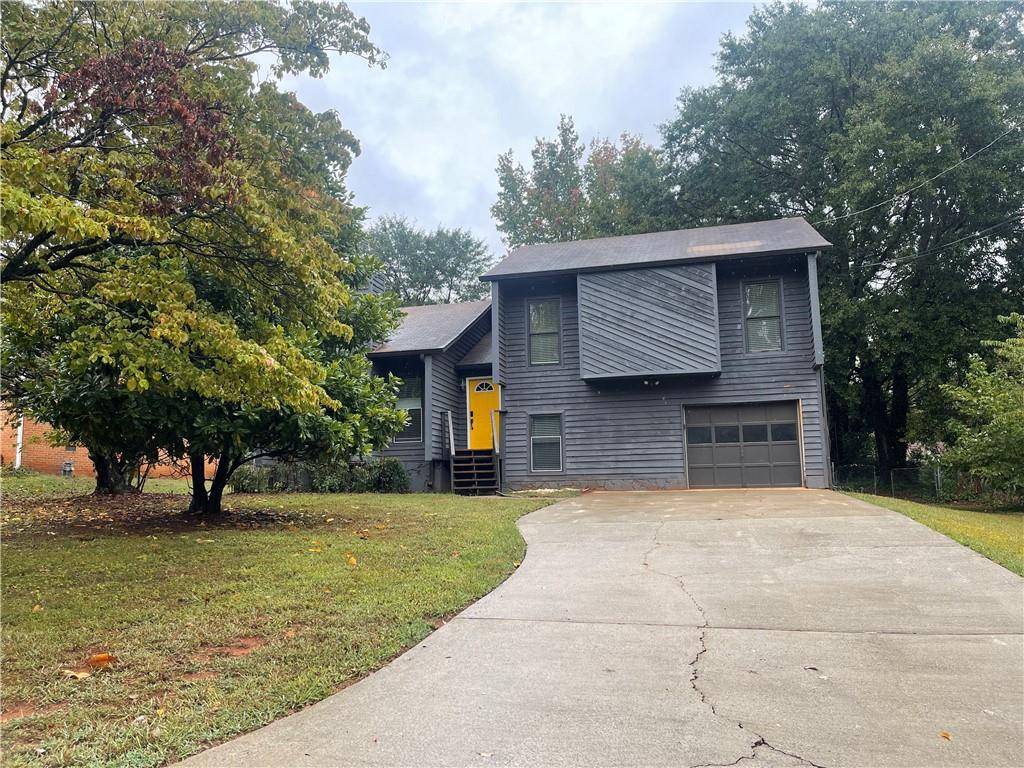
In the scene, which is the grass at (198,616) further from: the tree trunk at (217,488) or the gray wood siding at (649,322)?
the gray wood siding at (649,322)

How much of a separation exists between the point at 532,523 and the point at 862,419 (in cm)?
1885

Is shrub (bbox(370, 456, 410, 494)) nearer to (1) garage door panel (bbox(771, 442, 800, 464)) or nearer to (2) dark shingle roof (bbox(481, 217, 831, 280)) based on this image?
(2) dark shingle roof (bbox(481, 217, 831, 280))

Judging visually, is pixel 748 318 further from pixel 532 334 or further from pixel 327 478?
pixel 327 478

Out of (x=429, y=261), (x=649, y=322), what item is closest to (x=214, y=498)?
(x=649, y=322)

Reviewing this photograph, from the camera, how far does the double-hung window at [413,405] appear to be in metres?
17.8

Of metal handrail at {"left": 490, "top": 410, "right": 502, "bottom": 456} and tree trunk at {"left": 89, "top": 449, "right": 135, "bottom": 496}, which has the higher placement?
metal handrail at {"left": 490, "top": 410, "right": 502, "bottom": 456}

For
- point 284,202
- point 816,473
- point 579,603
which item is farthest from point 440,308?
point 579,603

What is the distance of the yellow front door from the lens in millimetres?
18359

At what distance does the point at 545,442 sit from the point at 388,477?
4039mm

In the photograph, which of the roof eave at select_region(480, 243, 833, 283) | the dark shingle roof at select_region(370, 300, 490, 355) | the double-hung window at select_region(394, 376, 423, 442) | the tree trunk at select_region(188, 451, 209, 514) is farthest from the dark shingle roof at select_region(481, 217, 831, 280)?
the tree trunk at select_region(188, 451, 209, 514)

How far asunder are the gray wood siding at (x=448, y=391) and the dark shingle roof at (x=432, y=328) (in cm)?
29

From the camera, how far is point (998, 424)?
13.1 meters

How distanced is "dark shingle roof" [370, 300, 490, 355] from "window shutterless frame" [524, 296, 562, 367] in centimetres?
209

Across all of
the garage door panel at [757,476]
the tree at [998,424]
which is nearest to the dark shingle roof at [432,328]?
the garage door panel at [757,476]
